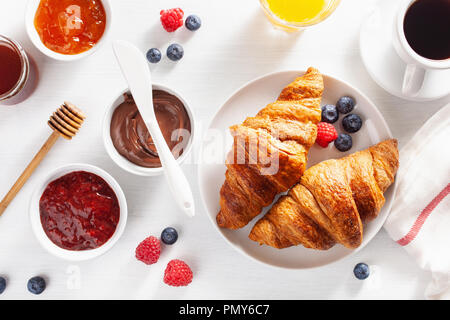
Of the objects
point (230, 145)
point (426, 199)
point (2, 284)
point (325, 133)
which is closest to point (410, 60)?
point (325, 133)

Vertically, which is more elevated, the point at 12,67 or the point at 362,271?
the point at 12,67

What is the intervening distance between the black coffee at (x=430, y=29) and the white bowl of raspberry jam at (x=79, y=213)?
3.50 feet

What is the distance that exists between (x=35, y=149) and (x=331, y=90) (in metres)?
1.09

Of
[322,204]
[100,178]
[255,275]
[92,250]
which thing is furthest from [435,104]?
[92,250]

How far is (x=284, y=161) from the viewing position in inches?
50.9

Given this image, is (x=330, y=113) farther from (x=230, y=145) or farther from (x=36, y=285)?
(x=36, y=285)

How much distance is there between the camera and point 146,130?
1487 mm

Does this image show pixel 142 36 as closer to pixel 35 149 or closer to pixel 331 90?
pixel 35 149

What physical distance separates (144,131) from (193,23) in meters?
0.43

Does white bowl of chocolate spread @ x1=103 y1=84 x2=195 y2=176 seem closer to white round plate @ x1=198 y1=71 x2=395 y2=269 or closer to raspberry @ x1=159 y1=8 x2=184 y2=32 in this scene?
white round plate @ x1=198 y1=71 x2=395 y2=269

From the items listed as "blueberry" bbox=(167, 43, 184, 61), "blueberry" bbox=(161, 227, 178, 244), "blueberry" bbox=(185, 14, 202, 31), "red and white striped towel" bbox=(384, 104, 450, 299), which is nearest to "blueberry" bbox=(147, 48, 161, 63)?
"blueberry" bbox=(167, 43, 184, 61)

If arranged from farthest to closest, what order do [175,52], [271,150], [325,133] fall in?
1. [175,52]
2. [325,133]
3. [271,150]

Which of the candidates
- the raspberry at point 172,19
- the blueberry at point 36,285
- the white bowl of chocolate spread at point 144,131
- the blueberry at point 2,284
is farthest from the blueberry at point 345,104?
the blueberry at point 2,284

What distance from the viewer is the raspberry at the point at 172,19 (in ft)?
5.03
